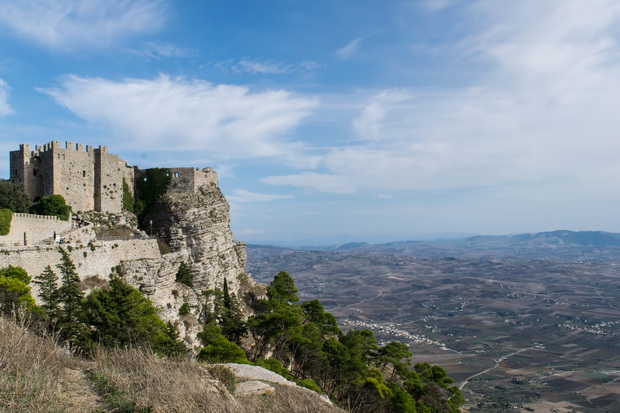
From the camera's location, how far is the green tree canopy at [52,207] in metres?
32.1

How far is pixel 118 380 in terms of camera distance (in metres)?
10.3

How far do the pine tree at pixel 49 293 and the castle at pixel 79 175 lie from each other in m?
12.7

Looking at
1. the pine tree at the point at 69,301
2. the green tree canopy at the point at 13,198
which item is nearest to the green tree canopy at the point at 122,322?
the pine tree at the point at 69,301

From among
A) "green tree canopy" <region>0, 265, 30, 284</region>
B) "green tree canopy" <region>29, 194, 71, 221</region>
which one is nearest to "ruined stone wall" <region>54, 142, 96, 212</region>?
"green tree canopy" <region>29, 194, 71, 221</region>

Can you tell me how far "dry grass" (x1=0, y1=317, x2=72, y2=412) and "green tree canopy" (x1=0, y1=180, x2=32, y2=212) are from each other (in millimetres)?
22723

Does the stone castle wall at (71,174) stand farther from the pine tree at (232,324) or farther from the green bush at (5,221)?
the pine tree at (232,324)

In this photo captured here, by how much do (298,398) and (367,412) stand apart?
72.4ft

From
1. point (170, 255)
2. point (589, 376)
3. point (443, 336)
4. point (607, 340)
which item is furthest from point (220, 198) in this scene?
point (607, 340)

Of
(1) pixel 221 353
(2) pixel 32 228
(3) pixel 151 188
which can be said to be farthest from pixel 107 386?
(3) pixel 151 188

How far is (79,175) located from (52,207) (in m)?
3.60

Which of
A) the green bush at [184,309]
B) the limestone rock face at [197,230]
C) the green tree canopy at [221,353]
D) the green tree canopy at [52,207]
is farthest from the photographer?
the limestone rock face at [197,230]

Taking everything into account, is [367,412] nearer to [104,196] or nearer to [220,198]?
[220,198]

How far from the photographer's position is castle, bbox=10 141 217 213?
33625 millimetres

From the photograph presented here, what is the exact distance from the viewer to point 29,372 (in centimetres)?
878
